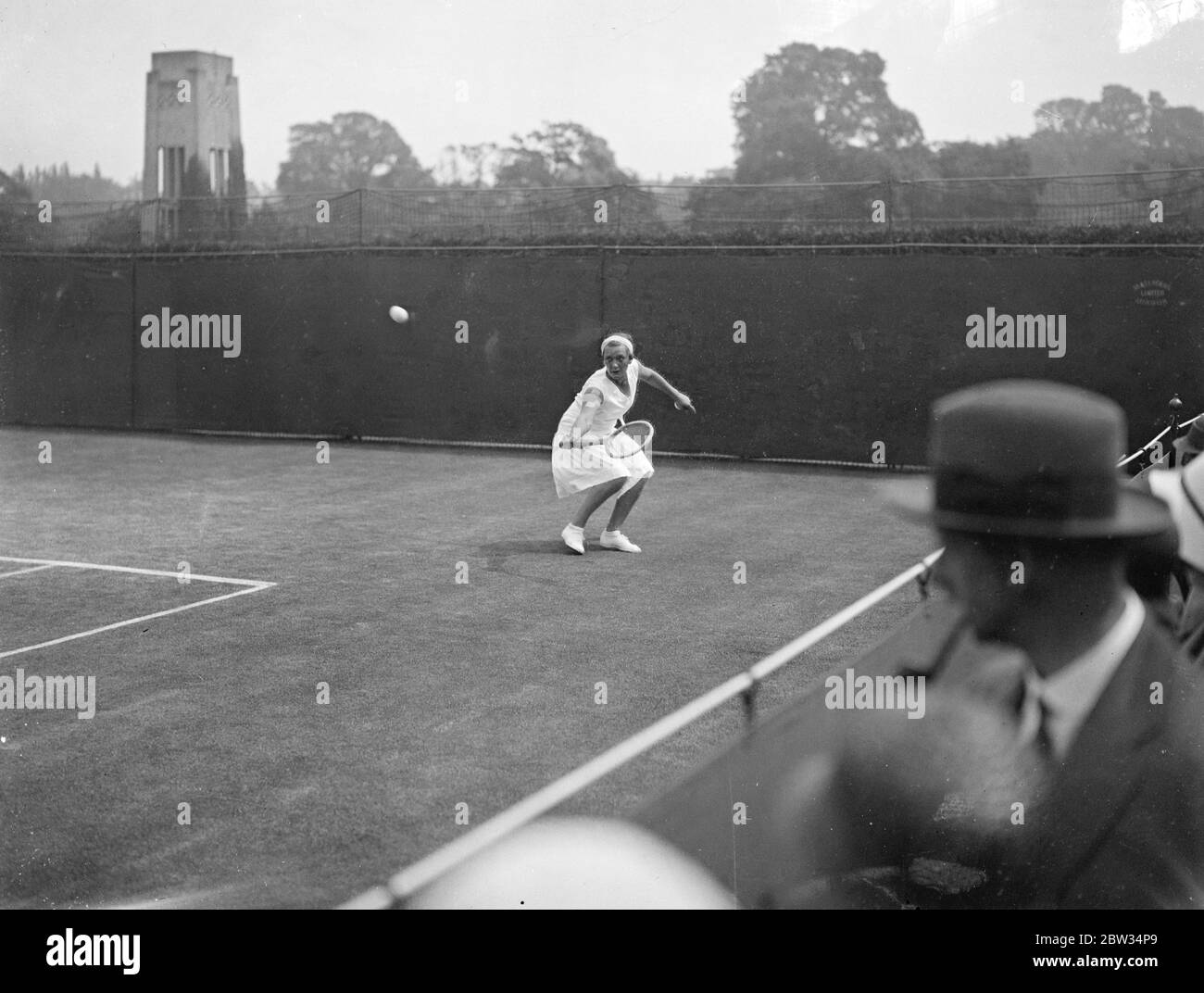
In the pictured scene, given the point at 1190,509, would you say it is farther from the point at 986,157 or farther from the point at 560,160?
the point at 560,160

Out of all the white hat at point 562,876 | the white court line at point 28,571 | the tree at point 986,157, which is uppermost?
the tree at point 986,157

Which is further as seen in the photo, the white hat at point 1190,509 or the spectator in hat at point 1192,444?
the spectator in hat at point 1192,444

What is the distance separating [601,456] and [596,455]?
0.04 m

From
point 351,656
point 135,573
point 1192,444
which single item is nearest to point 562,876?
point 1192,444

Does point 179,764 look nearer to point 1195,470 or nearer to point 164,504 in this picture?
point 1195,470

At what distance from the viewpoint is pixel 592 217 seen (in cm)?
1691

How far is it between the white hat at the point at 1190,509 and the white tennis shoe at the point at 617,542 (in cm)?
747

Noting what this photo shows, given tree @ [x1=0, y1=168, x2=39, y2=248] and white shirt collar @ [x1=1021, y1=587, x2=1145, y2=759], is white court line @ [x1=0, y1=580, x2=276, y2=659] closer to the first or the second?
white shirt collar @ [x1=1021, y1=587, x2=1145, y2=759]

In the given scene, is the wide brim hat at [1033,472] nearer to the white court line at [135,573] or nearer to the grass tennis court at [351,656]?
the grass tennis court at [351,656]

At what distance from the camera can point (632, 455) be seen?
9461mm

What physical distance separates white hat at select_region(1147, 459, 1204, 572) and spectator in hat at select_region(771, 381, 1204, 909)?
6 cm

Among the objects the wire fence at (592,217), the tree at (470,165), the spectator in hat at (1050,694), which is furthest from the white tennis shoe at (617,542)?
the tree at (470,165)

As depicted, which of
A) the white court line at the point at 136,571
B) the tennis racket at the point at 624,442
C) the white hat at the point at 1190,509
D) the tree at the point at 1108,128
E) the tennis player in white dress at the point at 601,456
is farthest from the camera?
the tennis racket at the point at 624,442

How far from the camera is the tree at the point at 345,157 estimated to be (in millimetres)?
22609
